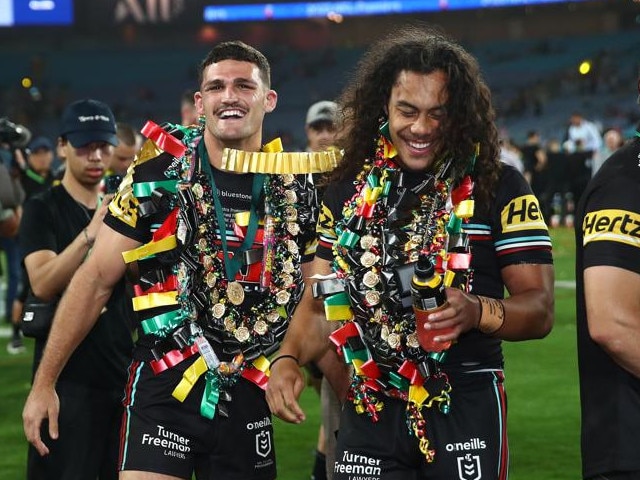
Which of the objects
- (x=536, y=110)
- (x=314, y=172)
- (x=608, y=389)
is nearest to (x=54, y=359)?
(x=314, y=172)

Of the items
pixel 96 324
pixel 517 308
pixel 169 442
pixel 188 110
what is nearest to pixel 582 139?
pixel 188 110

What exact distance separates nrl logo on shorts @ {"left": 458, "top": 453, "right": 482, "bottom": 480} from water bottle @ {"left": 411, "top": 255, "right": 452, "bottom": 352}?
0.51m

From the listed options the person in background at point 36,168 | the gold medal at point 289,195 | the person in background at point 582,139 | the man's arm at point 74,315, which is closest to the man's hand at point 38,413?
the man's arm at point 74,315

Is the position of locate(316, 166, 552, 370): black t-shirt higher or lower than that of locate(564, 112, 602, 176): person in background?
lower

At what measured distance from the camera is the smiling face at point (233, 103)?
4820mm

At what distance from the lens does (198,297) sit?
4691mm

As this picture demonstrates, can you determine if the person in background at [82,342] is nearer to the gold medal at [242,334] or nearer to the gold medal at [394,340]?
the gold medal at [242,334]

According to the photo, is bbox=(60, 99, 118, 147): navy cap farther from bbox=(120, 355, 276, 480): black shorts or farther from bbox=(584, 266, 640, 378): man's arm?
bbox=(584, 266, 640, 378): man's arm

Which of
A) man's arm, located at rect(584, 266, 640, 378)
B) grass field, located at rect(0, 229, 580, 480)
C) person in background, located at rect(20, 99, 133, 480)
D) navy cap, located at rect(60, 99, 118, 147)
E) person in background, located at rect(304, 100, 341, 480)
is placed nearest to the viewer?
man's arm, located at rect(584, 266, 640, 378)

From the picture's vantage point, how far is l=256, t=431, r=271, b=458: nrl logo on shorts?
4730 mm

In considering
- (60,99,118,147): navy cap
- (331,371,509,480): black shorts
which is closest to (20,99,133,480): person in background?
(60,99,118,147): navy cap

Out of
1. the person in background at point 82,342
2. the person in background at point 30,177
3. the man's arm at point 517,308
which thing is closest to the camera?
the man's arm at point 517,308

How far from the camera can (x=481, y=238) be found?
395 centimetres

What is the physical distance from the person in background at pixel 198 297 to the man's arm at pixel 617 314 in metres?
1.45
